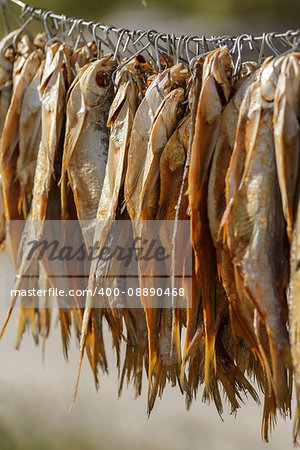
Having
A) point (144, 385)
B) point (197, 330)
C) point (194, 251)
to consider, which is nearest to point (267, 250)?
point (194, 251)

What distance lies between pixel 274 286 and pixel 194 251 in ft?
0.64

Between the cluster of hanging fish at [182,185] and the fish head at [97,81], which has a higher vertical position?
the fish head at [97,81]

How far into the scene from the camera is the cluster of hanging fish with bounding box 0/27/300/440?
3.41ft

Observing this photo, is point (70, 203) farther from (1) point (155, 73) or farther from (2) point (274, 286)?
(2) point (274, 286)

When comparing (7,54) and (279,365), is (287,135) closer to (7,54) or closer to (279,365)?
(279,365)

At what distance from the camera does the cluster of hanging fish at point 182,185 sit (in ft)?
3.41

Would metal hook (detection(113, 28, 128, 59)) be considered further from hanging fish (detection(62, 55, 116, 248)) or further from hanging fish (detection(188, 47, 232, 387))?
hanging fish (detection(188, 47, 232, 387))

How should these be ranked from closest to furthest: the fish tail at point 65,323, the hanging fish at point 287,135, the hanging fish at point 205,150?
the hanging fish at point 287,135 → the hanging fish at point 205,150 → the fish tail at point 65,323

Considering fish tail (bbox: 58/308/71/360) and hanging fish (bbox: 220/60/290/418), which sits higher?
hanging fish (bbox: 220/60/290/418)

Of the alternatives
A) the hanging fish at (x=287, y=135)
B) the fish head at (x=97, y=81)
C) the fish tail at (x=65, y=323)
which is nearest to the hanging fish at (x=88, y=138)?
the fish head at (x=97, y=81)

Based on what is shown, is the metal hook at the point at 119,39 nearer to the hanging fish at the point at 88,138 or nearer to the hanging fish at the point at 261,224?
the hanging fish at the point at 88,138

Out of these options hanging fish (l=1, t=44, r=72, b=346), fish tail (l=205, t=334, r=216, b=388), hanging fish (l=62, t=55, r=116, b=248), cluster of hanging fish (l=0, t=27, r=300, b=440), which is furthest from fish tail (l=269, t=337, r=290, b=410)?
hanging fish (l=1, t=44, r=72, b=346)

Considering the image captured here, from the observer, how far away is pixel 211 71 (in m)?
1.12

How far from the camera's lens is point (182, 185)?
3.92 feet
